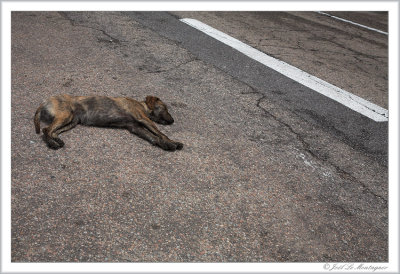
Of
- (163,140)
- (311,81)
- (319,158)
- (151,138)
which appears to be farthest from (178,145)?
(311,81)

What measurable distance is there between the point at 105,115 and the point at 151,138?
0.61 m

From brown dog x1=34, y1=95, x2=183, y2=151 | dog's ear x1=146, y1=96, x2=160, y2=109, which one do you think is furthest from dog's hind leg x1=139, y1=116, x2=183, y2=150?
dog's ear x1=146, y1=96, x2=160, y2=109

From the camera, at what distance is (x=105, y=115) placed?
4145mm

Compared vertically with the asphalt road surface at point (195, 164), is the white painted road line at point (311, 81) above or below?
above

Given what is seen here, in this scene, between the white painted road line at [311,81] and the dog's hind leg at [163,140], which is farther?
the white painted road line at [311,81]

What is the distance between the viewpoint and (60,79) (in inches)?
205

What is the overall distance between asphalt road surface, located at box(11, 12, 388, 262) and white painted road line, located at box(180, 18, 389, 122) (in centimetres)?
22

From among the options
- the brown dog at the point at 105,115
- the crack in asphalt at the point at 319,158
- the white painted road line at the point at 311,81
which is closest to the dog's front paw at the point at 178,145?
the brown dog at the point at 105,115

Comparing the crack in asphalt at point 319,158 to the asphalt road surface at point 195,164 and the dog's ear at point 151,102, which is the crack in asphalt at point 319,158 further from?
the dog's ear at point 151,102

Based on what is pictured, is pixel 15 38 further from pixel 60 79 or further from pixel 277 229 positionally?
pixel 277 229

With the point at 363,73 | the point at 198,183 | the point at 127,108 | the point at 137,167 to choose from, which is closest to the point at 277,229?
the point at 198,183

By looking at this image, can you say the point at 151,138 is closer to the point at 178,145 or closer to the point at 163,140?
the point at 163,140

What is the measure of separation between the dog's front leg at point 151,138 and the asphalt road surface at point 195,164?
69 millimetres

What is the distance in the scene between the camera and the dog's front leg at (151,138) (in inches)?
153
